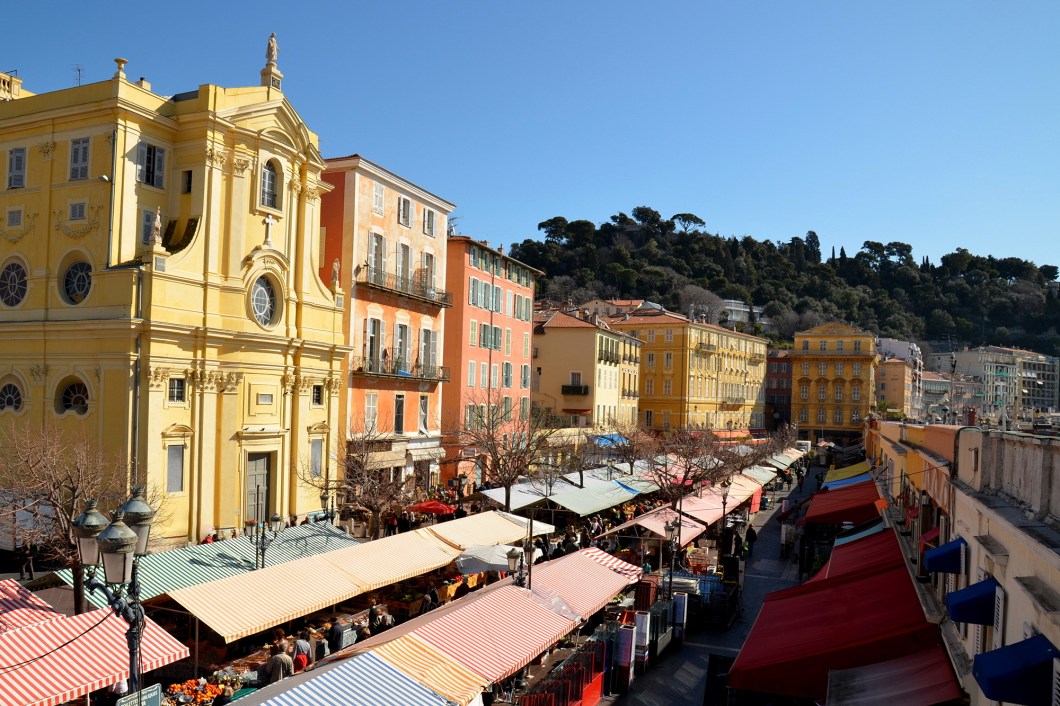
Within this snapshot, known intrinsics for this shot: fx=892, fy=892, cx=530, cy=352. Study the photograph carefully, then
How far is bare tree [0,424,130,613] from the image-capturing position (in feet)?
61.7

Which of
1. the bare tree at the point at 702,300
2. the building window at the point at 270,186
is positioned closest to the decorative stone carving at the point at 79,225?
the building window at the point at 270,186

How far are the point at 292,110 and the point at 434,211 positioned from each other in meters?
12.5

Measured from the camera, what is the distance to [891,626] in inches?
542

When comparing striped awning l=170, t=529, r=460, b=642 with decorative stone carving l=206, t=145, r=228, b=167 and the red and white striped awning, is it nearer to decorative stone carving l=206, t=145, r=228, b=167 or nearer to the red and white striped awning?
the red and white striped awning

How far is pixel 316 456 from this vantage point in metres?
33.3

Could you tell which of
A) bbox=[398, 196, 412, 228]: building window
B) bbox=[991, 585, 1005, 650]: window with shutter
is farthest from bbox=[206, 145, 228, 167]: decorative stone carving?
bbox=[991, 585, 1005, 650]: window with shutter

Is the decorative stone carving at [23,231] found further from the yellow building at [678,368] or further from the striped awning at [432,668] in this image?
the yellow building at [678,368]

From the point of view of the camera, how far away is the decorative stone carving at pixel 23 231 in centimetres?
2875

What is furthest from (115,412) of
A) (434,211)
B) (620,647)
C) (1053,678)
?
(1053,678)

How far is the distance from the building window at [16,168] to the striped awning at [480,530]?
1790cm

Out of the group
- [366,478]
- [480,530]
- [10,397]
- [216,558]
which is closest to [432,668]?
[216,558]

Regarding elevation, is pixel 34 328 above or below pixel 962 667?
above

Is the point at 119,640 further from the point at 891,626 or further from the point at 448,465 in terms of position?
the point at 448,465

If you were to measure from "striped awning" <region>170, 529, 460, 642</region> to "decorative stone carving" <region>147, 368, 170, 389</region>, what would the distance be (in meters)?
8.95
